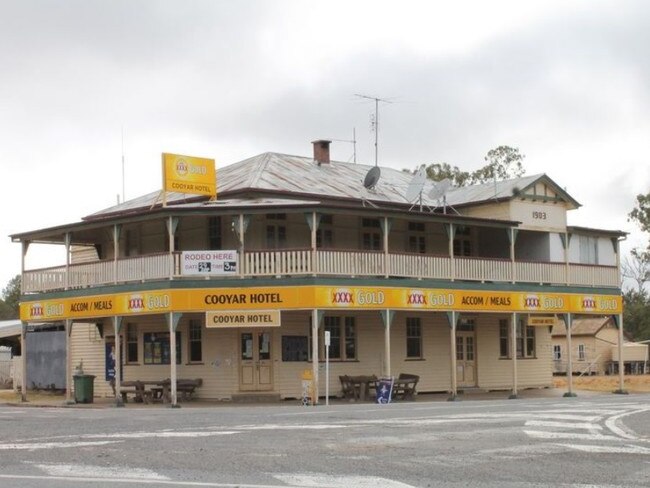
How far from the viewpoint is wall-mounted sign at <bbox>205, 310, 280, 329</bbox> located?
30609 millimetres

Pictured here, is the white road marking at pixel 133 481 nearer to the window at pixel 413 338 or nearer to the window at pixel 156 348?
the window at pixel 156 348

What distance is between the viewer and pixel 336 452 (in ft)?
43.0

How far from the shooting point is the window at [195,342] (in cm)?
3438

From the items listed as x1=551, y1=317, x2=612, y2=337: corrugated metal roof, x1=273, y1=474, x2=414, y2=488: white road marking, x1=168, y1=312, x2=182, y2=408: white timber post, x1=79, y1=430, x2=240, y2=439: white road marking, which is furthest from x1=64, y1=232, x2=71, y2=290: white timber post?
x1=551, y1=317, x2=612, y2=337: corrugated metal roof

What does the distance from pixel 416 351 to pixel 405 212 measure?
22.1ft

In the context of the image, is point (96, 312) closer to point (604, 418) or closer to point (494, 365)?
point (494, 365)

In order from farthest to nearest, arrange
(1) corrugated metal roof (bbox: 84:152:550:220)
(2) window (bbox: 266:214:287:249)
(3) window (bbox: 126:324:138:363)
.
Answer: (3) window (bbox: 126:324:138:363)
(1) corrugated metal roof (bbox: 84:152:550:220)
(2) window (bbox: 266:214:287:249)

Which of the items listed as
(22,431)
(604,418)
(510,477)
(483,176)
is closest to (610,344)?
(483,176)

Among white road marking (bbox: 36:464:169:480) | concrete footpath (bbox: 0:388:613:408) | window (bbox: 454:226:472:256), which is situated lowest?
concrete footpath (bbox: 0:388:613:408)

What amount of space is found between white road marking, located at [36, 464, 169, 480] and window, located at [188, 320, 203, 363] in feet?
72.9

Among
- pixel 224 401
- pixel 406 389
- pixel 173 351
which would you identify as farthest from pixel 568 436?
pixel 224 401

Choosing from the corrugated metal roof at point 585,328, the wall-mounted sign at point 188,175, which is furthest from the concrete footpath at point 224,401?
the corrugated metal roof at point 585,328

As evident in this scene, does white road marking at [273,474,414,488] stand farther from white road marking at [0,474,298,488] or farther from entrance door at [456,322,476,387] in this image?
entrance door at [456,322,476,387]

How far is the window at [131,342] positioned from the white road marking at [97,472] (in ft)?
81.8
